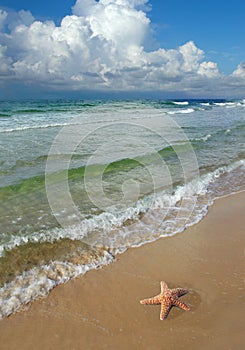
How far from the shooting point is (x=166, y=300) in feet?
13.3

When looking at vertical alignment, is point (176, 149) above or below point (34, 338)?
above

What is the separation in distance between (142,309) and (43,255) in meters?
2.23

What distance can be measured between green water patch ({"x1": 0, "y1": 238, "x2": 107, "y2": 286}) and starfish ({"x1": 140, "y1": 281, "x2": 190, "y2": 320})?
1.53m

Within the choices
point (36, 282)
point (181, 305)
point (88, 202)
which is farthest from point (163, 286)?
point (88, 202)

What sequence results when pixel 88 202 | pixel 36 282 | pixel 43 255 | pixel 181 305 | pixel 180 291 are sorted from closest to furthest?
pixel 181 305 → pixel 180 291 → pixel 36 282 → pixel 43 255 → pixel 88 202

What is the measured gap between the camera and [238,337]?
11.8 feet

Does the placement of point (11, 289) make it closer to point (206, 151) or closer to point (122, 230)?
point (122, 230)

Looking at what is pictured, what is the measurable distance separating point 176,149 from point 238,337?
1273cm

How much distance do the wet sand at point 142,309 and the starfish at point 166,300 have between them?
8 cm

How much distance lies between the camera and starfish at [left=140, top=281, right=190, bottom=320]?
3934 mm

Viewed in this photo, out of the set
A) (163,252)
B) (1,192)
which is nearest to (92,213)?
(163,252)

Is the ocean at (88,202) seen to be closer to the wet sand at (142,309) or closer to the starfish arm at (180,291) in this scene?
the wet sand at (142,309)

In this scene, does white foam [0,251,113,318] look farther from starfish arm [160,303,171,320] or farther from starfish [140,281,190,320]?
starfish arm [160,303,171,320]

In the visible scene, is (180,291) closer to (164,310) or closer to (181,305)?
(181,305)
